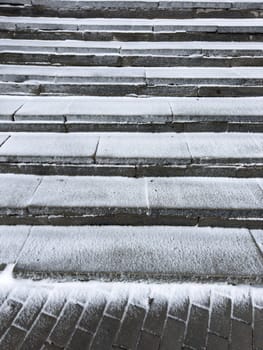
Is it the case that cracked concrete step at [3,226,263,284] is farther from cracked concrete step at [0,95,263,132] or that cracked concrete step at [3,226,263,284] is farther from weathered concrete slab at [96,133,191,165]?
cracked concrete step at [0,95,263,132]

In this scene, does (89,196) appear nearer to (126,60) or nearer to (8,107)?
(8,107)

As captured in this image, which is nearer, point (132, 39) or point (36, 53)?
point (36, 53)

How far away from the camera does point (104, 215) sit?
2.03 meters

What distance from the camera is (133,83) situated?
291cm

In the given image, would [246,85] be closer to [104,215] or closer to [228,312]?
[104,215]

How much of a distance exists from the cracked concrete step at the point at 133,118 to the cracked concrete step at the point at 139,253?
1.03m

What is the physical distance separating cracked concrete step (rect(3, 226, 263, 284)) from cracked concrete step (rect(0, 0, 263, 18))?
3224 mm

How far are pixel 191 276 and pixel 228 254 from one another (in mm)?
336

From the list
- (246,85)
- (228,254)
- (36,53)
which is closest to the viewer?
(228,254)

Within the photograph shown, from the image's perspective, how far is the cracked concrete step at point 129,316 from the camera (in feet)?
4.84

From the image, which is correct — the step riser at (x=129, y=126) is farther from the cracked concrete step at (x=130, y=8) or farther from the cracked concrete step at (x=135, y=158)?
the cracked concrete step at (x=130, y=8)

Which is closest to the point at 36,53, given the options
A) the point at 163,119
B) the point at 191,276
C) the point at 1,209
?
the point at 163,119

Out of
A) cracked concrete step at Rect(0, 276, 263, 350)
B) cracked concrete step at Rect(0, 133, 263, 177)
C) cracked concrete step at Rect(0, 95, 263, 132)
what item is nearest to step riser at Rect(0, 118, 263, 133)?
cracked concrete step at Rect(0, 95, 263, 132)

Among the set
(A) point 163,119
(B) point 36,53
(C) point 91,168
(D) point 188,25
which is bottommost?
(C) point 91,168
